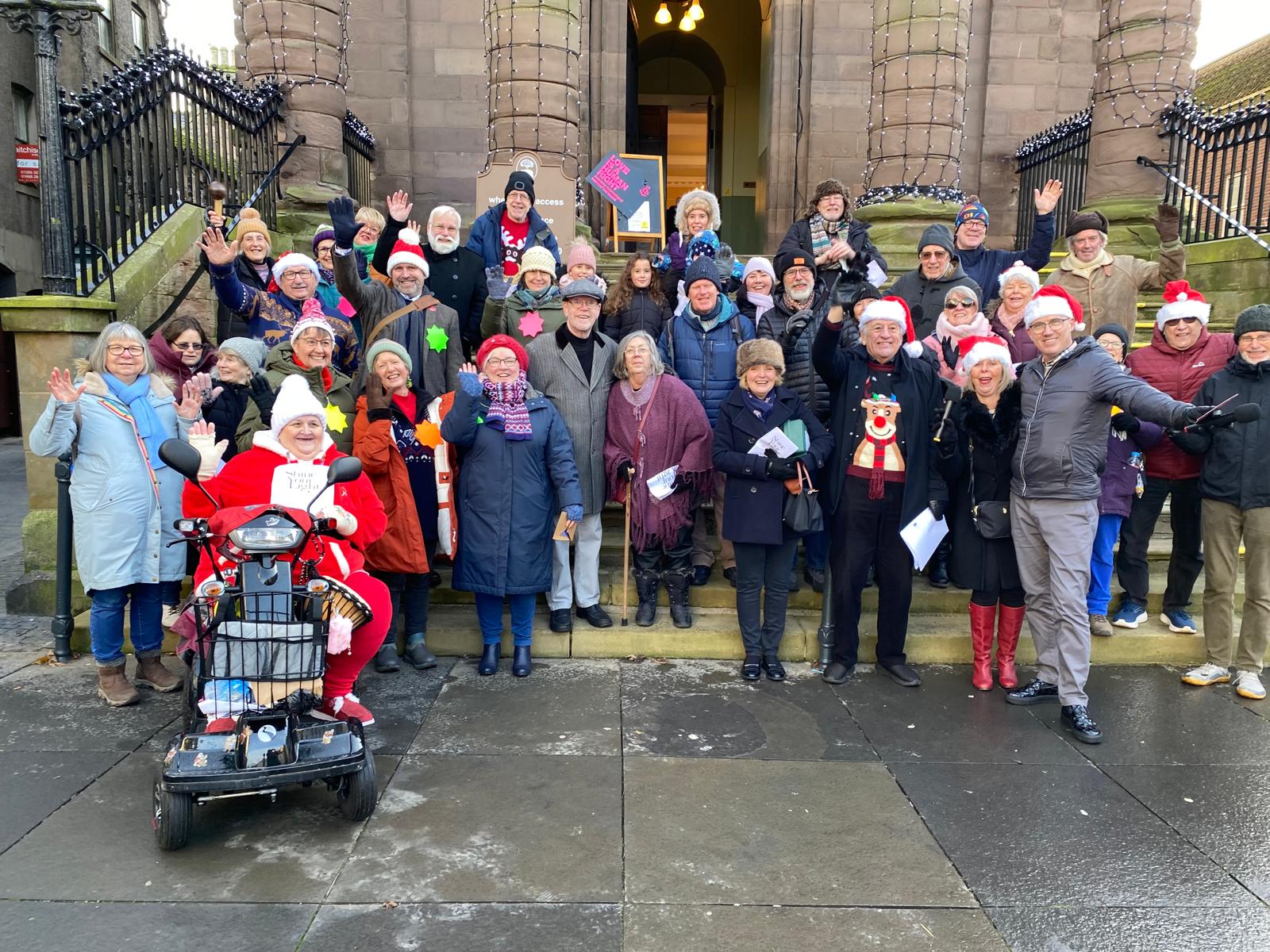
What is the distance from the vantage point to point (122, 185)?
260 inches

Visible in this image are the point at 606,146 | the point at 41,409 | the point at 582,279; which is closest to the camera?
the point at 582,279

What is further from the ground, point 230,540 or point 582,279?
point 582,279

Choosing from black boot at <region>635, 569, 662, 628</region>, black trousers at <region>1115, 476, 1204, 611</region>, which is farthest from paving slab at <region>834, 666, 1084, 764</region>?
black trousers at <region>1115, 476, 1204, 611</region>

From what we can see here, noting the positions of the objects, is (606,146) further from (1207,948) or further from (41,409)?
(1207,948)

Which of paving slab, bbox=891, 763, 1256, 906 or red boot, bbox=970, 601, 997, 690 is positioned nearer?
paving slab, bbox=891, 763, 1256, 906

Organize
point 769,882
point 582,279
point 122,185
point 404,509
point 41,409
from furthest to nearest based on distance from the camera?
point 122,185, point 41,409, point 582,279, point 404,509, point 769,882

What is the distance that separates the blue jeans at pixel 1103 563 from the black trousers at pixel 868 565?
1.37 metres

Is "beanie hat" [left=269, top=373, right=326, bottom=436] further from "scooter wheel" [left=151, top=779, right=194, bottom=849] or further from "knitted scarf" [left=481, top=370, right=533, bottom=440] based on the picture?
"scooter wheel" [left=151, top=779, right=194, bottom=849]

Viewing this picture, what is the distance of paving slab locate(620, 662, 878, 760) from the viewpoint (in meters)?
4.29

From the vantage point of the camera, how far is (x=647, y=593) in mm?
5734

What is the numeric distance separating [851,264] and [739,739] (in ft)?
10.2

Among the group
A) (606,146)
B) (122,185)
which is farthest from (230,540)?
(606,146)

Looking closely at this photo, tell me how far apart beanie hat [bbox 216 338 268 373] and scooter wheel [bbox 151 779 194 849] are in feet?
8.73

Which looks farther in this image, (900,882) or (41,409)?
(41,409)
